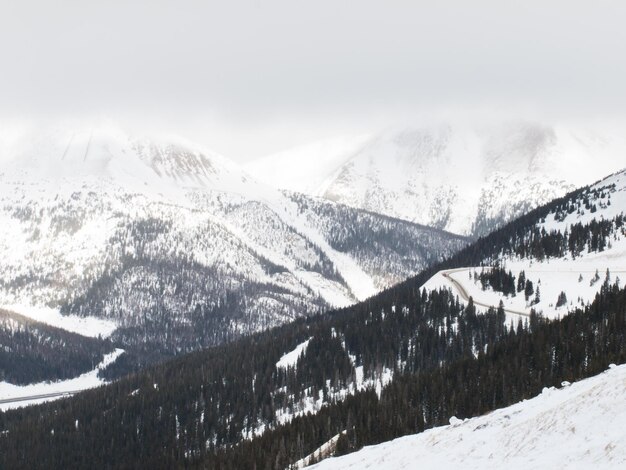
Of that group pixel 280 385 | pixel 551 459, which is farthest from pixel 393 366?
pixel 551 459

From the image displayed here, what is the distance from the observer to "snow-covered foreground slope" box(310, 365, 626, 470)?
119 feet

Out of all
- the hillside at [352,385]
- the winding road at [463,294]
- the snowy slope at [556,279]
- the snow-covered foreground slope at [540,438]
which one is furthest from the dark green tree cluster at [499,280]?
the snow-covered foreground slope at [540,438]

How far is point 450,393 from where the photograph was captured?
93875mm

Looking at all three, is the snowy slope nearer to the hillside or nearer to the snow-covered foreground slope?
the hillside

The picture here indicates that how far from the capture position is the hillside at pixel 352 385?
295 ft

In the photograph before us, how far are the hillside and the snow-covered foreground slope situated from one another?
886 inches

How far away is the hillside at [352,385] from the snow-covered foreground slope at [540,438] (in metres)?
22.5

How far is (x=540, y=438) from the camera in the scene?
40.5 meters

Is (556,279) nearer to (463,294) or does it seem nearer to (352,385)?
(463,294)

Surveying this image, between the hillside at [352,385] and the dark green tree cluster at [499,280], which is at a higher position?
the dark green tree cluster at [499,280]

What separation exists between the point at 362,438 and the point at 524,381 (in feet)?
71.3

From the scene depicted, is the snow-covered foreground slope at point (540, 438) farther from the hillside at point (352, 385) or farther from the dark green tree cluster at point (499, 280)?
the dark green tree cluster at point (499, 280)

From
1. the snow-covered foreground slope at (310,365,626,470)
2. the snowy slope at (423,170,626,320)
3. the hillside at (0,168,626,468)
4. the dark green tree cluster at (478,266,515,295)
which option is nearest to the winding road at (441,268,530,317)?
the snowy slope at (423,170,626,320)

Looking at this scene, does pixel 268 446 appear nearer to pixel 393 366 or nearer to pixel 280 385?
pixel 393 366
